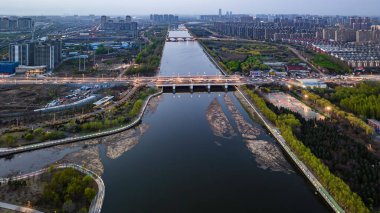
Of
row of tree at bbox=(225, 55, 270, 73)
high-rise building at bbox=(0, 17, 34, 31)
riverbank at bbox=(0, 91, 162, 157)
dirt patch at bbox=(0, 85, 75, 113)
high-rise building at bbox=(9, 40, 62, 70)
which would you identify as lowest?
riverbank at bbox=(0, 91, 162, 157)

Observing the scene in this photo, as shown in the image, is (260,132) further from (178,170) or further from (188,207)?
(188,207)

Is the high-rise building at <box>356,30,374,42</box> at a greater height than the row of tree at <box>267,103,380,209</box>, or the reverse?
the high-rise building at <box>356,30,374,42</box>

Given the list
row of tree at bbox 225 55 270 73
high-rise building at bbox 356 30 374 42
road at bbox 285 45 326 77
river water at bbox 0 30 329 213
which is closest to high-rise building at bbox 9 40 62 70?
row of tree at bbox 225 55 270 73

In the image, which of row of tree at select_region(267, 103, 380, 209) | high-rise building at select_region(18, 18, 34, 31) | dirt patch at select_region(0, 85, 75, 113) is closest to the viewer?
row of tree at select_region(267, 103, 380, 209)

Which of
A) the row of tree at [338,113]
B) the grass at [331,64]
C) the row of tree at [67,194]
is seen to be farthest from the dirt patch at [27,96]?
the grass at [331,64]

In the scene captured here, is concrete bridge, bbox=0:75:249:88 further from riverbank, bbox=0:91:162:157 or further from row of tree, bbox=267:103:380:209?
row of tree, bbox=267:103:380:209

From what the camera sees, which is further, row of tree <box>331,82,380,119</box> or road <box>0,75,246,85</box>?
road <box>0,75,246,85</box>

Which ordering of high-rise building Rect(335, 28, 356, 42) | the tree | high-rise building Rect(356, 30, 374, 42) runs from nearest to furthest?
the tree
high-rise building Rect(356, 30, 374, 42)
high-rise building Rect(335, 28, 356, 42)
